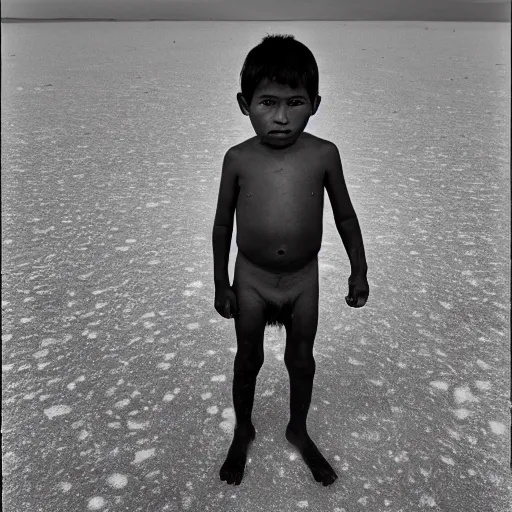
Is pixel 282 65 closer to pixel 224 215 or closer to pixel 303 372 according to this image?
pixel 224 215

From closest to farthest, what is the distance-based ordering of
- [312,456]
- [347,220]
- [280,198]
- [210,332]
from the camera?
1. [280,198]
2. [347,220]
3. [312,456]
4. [210,332]

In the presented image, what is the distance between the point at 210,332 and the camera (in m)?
2.79

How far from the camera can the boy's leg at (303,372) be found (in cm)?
197

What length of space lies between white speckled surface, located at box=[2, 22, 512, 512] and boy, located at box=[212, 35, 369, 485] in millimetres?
206

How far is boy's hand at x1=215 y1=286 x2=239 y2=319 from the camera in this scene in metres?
1.96

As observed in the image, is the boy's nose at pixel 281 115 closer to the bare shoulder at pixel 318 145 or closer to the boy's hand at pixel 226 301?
the bare shoulder at pixel 318 145

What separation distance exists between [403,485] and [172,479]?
0.72 m

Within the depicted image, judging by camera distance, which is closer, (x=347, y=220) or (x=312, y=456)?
(x=347, y=220)

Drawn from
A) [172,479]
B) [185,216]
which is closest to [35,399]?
[172,479]

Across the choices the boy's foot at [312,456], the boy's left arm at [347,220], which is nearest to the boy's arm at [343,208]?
the boy's left arm at [347,220]

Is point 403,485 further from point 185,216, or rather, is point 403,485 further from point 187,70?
point 187,70

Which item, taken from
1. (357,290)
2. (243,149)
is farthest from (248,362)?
(243,149)

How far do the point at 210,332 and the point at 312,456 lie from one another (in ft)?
2.86

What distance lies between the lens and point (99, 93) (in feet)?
25.5
